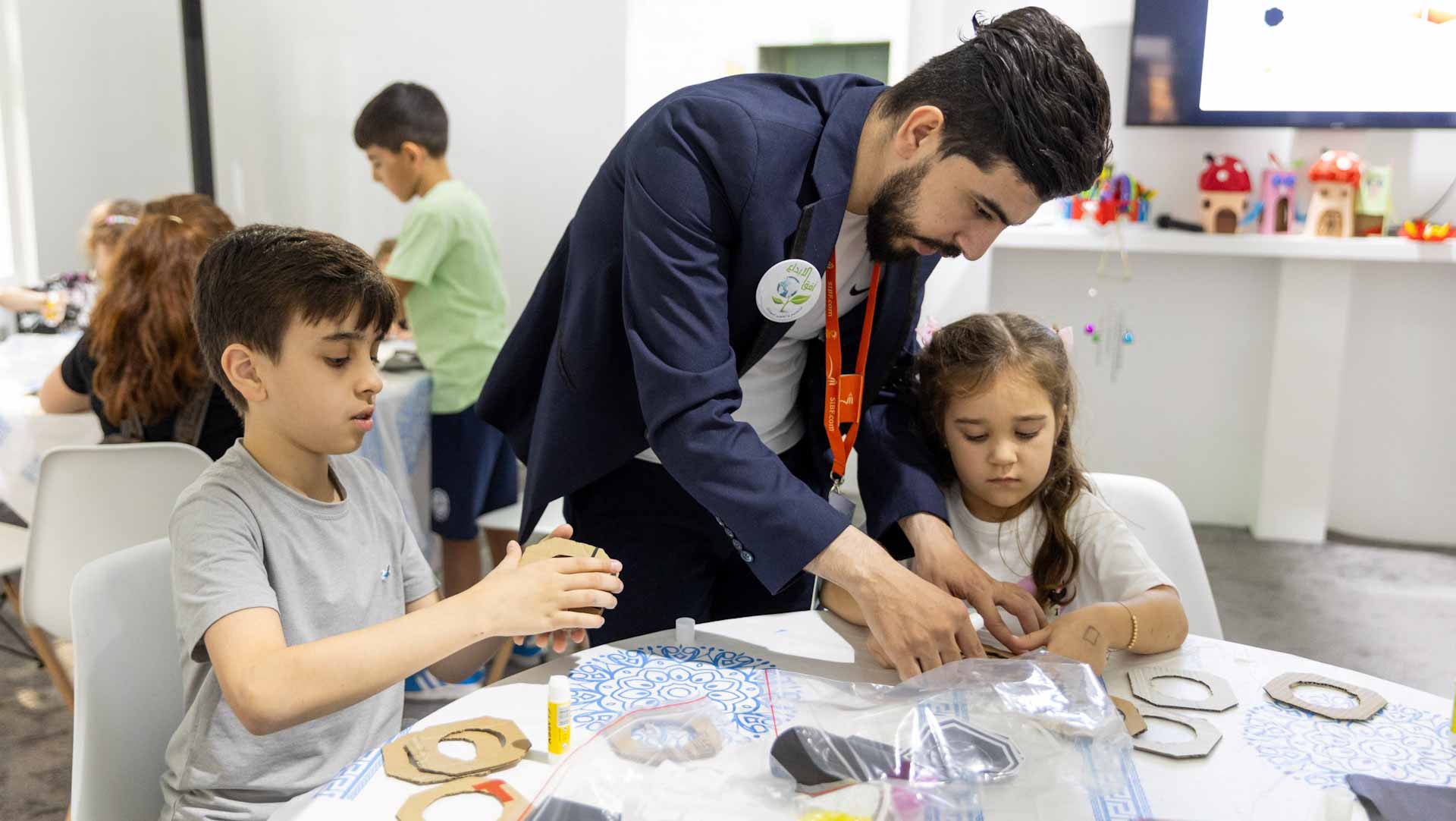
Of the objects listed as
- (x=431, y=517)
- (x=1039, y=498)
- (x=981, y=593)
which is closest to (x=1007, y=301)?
(x=431, y=517)

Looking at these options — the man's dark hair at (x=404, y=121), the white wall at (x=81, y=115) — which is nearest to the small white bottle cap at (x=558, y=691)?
the man's dark hair at (x=404, y=121)

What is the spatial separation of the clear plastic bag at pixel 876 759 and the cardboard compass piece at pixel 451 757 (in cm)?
Result: 9

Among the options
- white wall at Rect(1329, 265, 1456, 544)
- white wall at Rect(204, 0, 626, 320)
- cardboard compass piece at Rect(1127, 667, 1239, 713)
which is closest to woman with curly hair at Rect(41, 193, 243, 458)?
cardboard compass piece at Rect(1127, 667, 1239, 713)

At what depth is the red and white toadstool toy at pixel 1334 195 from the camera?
407 centimetres

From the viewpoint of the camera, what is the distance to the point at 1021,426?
160 cm

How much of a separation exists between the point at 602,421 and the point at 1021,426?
1.87 feet

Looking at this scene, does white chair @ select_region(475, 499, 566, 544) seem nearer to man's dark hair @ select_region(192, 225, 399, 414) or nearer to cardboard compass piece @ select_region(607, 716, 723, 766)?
man's dark hair @ select_region(192, 225, 399, 414)

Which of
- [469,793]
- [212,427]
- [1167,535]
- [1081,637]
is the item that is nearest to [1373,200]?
[1167,535]

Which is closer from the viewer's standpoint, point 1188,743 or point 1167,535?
point 1188,743

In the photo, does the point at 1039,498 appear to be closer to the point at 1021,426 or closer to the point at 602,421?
the point at 1021,426

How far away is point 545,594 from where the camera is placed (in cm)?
116

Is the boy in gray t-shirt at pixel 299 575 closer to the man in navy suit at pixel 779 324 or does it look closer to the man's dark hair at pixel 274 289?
the man's dark hair at pixel 274 289

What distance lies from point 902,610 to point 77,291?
3.47m

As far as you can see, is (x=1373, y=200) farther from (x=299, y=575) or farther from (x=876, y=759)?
(x=299, y=575)
